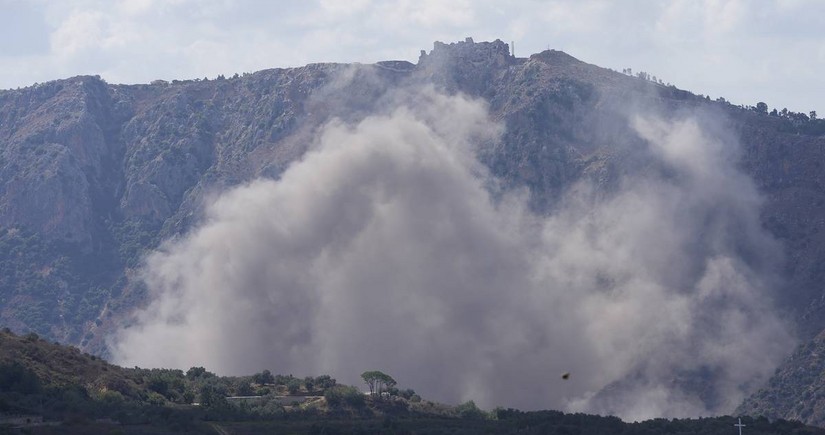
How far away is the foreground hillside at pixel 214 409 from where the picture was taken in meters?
105

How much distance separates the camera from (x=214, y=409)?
384ft

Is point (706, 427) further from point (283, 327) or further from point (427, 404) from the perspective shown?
point (283, 327)

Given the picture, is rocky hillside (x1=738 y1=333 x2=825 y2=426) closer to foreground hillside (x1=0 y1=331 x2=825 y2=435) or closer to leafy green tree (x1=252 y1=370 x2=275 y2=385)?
foreground hillside (x1=0 y1=331 x2=825 y2=435)

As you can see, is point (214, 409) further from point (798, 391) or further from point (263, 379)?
point (798, 391)

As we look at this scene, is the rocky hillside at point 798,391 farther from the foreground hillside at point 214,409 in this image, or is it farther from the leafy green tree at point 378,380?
the leafy green tree at point 378,380

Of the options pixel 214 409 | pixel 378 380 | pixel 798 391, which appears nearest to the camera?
pixel 214 409

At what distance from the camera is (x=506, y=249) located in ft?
646

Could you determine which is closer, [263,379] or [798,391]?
[263,379]

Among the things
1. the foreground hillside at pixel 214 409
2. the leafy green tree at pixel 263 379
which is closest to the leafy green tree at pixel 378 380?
the foreground hillside at pixel 214 409

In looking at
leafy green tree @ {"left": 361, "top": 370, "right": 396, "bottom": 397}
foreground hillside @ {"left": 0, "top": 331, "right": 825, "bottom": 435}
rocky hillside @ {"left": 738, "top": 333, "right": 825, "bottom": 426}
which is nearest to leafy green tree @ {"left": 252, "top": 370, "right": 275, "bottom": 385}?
foreground hillside @ {"left": 0, "top": 331, "right": 825, "bottom": 435}

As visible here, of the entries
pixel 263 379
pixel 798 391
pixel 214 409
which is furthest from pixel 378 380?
pixel 798 391

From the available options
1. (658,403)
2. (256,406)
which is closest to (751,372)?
(658,403)

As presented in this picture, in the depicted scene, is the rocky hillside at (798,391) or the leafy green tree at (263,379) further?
the rocky hillside at (798,391)

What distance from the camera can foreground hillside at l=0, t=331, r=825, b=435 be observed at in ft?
344
